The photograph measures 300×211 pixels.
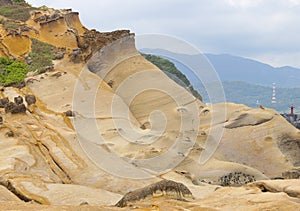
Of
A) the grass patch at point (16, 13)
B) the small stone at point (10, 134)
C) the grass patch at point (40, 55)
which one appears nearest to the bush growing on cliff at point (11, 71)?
the grass patch at point (40, 55)

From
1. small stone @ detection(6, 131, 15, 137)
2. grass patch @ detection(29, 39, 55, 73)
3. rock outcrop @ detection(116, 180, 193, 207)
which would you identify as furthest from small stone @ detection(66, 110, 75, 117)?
rock outcrop @ detection(116, 180, 193, 207)

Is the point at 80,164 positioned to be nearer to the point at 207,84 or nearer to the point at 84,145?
the point at 84,145

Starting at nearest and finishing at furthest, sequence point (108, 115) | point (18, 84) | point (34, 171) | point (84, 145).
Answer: point (34, 171)
point (84, 145)
point (108, 115)
point (18, 84)

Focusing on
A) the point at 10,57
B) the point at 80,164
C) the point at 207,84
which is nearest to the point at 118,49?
the point at 10,57

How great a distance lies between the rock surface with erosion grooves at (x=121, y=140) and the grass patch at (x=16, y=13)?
0.74 meters

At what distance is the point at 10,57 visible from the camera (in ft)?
93.4

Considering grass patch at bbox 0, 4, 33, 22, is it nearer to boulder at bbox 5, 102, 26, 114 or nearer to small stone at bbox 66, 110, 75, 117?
small stone at bbox 66, 110, 75, 117

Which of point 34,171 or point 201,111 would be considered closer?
point 34,171

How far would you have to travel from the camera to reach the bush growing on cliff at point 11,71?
26469mm

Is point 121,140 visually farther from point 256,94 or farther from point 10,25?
point 256,94

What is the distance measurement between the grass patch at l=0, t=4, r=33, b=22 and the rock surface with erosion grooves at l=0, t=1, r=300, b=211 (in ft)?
2.44

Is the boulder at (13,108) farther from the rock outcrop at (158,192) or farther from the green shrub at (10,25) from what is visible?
the green shrub at (10,25)

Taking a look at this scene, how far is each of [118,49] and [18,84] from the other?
8.75 m

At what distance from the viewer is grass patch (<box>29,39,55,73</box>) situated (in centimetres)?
2738
